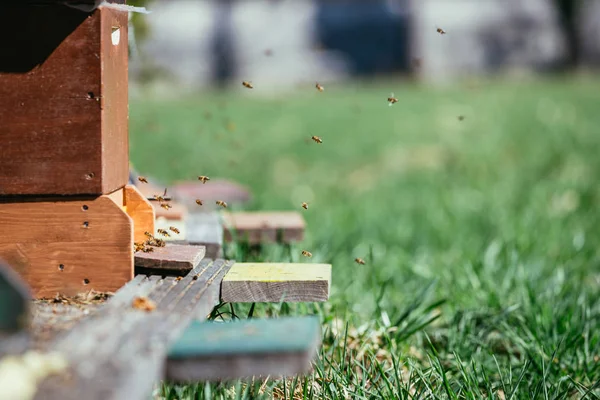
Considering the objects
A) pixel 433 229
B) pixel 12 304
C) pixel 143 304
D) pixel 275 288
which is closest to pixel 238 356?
pixel 143 304

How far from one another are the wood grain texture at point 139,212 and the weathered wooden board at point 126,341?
15.5 inches

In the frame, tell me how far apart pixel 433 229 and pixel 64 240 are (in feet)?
10.6

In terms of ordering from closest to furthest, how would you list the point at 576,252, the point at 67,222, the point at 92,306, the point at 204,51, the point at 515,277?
the point at 92,306, the point at 67,222, the point at 515,277, the point at 576,252, the point at 204,51

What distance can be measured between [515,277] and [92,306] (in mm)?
2143

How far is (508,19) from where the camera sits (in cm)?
2592

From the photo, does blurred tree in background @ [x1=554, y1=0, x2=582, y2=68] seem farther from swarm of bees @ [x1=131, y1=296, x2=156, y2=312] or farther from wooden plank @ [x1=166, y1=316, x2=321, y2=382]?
wooden plank @ [x1=166, y1=316, x2=321, y2=382]

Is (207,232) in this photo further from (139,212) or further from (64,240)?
(64,240)

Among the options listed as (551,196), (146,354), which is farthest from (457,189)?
(146,354)

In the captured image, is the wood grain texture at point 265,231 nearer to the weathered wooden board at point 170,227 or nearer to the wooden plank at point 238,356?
the weathered wooden board at point 170,227

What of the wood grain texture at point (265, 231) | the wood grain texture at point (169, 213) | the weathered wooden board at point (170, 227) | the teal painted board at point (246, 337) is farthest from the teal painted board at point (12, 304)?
the wood grain texture at point (265, 231)

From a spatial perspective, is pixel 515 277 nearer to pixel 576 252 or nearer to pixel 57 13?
pixel 576 252

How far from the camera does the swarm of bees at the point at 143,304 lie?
1850 mm

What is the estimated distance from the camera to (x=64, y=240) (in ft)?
7.14

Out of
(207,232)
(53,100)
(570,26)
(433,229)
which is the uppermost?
(53,100)
